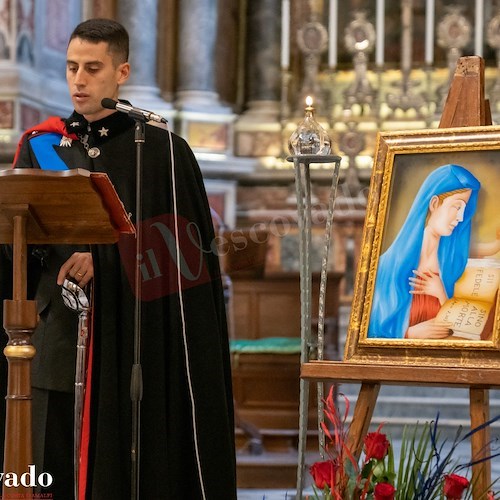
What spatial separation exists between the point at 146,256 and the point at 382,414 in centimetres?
452

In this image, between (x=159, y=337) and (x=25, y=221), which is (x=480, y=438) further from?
(x=25, y=221)

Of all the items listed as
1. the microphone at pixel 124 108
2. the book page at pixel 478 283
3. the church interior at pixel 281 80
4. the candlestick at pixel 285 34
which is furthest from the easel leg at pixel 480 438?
the candlestick at pixel 285 34

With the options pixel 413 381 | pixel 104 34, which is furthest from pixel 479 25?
pixel 413 381

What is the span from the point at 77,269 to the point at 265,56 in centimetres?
654

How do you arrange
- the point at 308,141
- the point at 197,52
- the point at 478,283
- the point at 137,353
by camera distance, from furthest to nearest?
the point at 197,52 < the point at 308,141 < the point at 478,283 < the point at 137,353

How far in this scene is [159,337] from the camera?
362cm

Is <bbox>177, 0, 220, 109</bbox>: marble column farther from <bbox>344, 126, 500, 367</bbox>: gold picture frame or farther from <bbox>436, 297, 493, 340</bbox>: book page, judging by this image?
<bbox>436, 297, 493, 340</bbox>: book page

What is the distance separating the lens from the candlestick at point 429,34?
376 inches

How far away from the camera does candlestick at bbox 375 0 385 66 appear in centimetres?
962

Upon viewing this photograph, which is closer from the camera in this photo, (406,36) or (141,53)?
(141,53)

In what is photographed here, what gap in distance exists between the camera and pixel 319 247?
9.24m

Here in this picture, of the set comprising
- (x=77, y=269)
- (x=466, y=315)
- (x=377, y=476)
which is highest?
(x=77, y=269)

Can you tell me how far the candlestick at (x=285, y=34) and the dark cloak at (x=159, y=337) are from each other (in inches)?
233

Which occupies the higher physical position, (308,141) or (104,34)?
(104,34)
